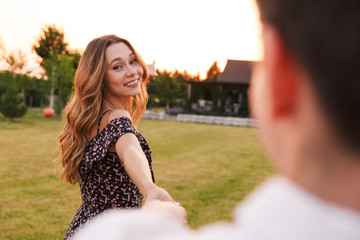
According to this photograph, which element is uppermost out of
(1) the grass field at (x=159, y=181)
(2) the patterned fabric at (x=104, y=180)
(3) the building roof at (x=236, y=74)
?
(3) the building roof at (x=236, y=74)

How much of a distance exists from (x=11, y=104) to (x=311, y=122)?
71.3 feet

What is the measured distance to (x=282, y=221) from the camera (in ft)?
1.67

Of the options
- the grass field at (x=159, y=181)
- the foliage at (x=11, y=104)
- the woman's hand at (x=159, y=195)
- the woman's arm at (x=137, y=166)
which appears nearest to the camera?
the woman's hand at (x=159, y=195)

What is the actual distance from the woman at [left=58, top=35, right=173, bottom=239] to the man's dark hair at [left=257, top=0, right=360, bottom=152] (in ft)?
6.05

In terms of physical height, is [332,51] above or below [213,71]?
below

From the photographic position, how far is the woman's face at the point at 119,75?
2.58 metres

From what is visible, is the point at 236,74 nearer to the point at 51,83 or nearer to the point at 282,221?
the point at 51,83

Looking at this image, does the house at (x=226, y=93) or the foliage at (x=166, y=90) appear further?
the foliage at (x=166, y=90)

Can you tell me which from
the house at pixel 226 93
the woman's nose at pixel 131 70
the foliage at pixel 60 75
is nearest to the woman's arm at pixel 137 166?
the woman's nose at pixel 131 70

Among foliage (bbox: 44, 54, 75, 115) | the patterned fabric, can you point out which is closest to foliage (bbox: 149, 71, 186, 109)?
foliage (bbox: 44, 54, 75, 115)

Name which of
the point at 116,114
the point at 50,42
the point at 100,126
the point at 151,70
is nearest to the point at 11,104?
the point at 151,70

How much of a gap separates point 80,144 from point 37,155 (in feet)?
29.6

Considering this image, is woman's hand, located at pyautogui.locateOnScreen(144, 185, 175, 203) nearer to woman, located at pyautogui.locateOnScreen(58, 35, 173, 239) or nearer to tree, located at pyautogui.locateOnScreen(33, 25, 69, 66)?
woman, located at pyautogui.locateOnScreen(58, 35, 173, 239)

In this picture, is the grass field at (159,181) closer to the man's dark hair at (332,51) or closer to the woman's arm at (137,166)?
the woman's arm at (137,166)
